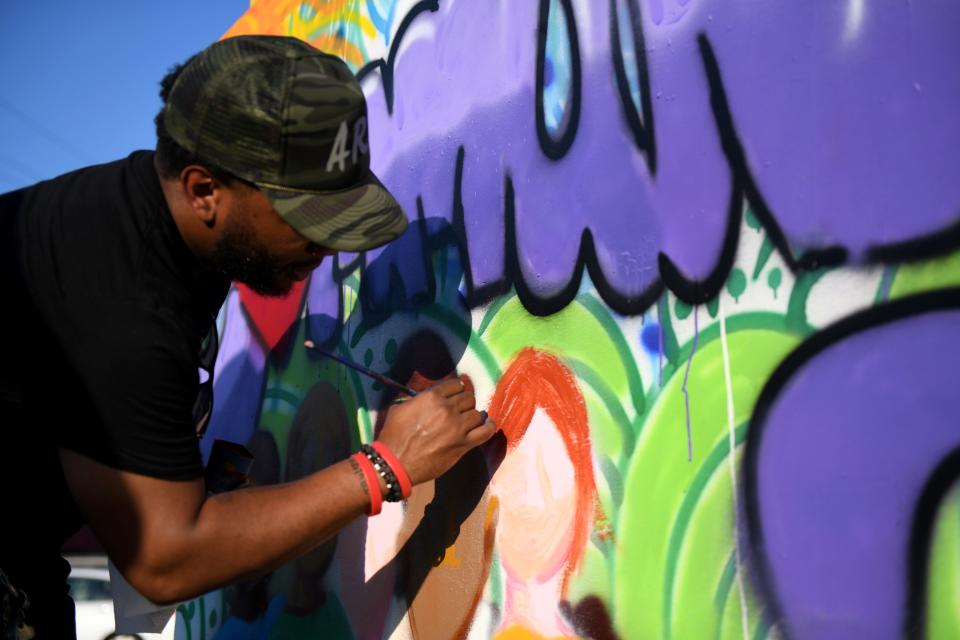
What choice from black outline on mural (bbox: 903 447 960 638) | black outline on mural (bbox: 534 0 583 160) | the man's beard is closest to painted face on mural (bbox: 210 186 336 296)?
the man's beard

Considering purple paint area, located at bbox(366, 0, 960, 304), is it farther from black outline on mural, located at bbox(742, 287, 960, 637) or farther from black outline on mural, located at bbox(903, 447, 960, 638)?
black outline on mural, located at bbox(903, 447, 960, 638)

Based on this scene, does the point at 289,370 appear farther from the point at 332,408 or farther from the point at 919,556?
the point at 919,556

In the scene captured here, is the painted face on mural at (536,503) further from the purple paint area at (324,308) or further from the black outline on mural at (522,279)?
the purple paint area at (324,308)

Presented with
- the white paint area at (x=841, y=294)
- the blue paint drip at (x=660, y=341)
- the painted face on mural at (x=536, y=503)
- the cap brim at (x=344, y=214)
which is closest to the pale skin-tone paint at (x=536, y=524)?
the painted face on mural at (x=536, y=503)

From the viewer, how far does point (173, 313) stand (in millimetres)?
1734

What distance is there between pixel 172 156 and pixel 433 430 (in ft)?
2.68

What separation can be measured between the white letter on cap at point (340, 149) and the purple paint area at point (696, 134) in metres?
0.52

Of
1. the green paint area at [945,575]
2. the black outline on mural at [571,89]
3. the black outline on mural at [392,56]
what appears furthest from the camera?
the black outline on mural at [392,56]

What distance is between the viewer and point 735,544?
5.33 feet

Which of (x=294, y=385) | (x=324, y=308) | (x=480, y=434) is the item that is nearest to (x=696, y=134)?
(x=480, y=434)

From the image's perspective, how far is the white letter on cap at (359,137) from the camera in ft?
6.14

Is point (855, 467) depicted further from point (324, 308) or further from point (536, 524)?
point (324, 308)

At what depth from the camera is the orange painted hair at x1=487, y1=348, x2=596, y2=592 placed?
76.9 inches

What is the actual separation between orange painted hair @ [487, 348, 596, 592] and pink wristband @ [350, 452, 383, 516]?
1.45ft
